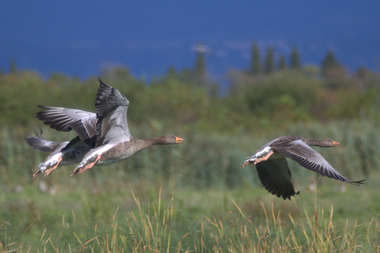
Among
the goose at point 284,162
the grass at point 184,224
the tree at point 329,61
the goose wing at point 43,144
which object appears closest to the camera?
the goose at point 284,162

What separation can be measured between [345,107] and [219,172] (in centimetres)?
3279

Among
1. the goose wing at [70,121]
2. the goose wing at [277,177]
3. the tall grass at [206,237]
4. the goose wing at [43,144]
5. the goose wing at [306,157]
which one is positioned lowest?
the tall grass at [206,237]

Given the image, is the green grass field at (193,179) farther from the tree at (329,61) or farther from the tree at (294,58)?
the tree at (294,58)

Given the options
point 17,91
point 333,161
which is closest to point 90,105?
point 17,91

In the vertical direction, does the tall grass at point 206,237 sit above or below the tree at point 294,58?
below

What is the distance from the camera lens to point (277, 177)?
6590 mm

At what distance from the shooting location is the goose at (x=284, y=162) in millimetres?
5164

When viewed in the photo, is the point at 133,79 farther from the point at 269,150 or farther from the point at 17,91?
the point at 269,150

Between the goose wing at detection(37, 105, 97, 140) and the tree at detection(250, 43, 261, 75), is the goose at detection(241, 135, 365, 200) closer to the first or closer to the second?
the goose wing at detection(37, 105, 97, 140)

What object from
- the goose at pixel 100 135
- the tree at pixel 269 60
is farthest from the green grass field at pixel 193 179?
the tree at pixel 269 60

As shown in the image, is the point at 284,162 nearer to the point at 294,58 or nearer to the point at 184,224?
the point at 184,224

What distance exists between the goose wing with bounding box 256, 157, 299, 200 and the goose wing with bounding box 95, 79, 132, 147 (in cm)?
212

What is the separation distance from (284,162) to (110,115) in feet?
8.66

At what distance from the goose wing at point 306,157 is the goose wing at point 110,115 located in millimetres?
2087
